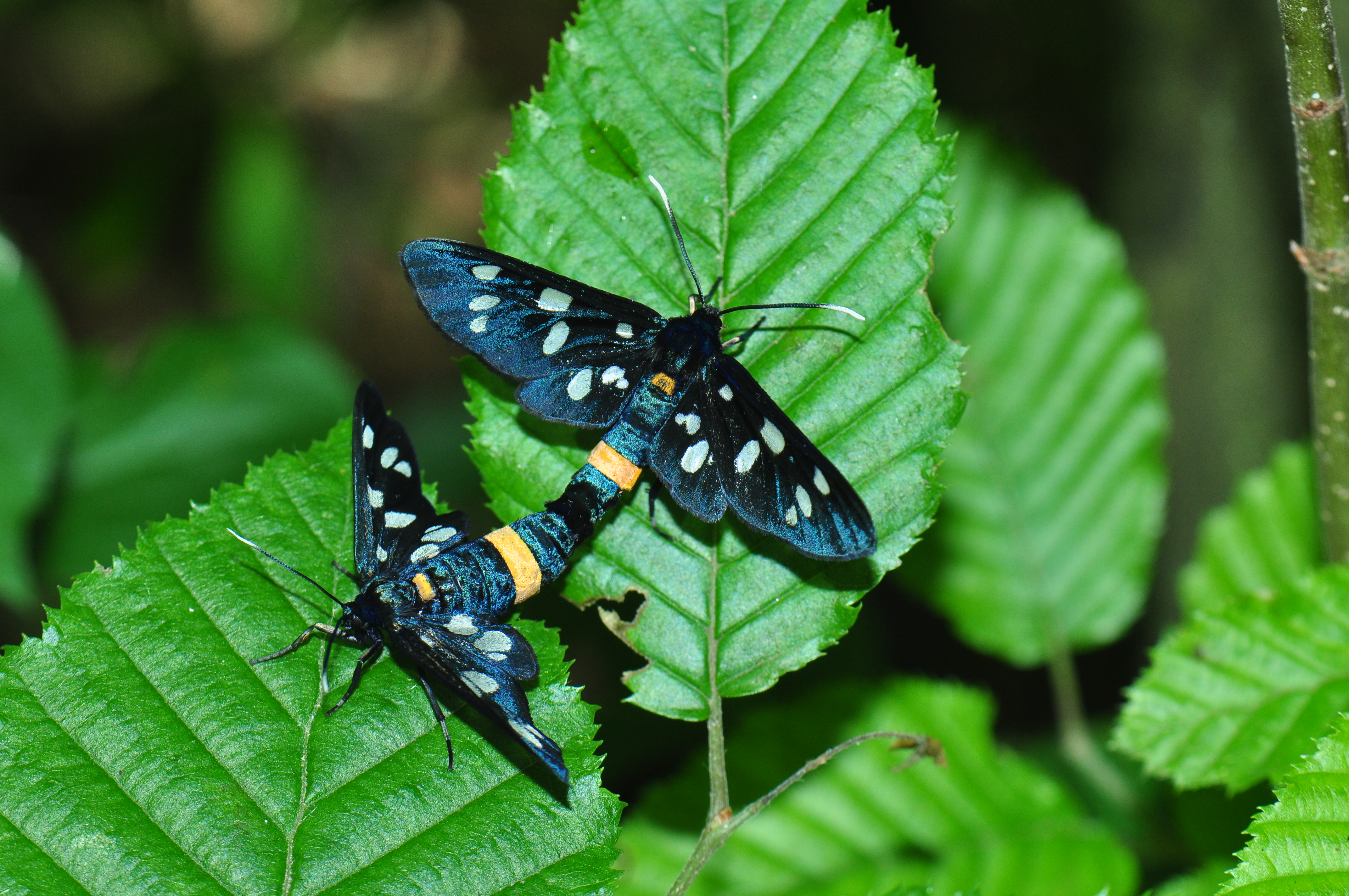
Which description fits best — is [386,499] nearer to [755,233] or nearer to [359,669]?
[359,669]

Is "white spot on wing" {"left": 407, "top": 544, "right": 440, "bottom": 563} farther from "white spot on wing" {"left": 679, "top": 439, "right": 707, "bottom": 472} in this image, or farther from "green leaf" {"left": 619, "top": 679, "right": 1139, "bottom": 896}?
"green leaf" {"left": 619, "top": 679, "right": 1139, "bottom": 896}

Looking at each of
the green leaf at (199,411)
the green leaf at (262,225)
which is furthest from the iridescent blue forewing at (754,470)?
the green leaf at (262,225)

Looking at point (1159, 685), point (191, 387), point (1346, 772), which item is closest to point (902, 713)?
point (1159, 685)

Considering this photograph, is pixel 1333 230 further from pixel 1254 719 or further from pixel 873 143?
pixel 1254 719

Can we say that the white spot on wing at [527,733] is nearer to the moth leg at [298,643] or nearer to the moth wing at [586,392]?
the moth leg at [298,643]

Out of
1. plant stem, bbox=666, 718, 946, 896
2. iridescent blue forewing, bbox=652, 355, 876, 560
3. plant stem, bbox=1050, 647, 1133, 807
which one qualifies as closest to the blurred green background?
plant stem, bbox=1050, 647, 1133, 807

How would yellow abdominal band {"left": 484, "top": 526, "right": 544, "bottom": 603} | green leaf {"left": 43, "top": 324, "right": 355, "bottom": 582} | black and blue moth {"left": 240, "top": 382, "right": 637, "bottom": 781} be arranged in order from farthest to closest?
1. green leaf {"left": 43, "top": 324, "right": 355, "bottom": 582}
2. yellow abdominal band {"left": 484, "top": 526, "right": 544, "bottom": 603}
3. black and blue moth {"left": 240, "top": 382, "right": 637, "bottom": 781}

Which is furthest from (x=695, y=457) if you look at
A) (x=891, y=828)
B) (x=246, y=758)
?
(x=891, y=828)
